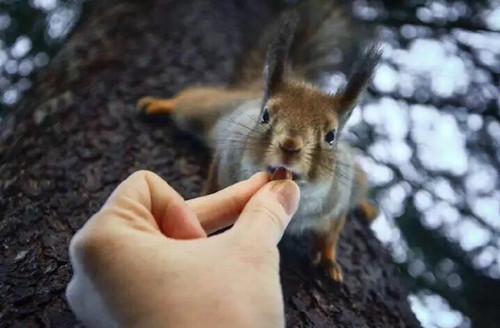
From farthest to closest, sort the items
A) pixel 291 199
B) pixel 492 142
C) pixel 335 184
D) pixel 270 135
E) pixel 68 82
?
pixel 492 142 → pixel 68 82 → pixel 335 184 → pixel 270 135 → pixel 291 199

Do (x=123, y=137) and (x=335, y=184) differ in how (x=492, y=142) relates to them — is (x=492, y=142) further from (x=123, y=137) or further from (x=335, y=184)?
(x=123, y=137)

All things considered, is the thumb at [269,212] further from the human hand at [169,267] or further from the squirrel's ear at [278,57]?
the squirrel's ear at [278,57]

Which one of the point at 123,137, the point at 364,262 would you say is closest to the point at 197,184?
the point at 123,137

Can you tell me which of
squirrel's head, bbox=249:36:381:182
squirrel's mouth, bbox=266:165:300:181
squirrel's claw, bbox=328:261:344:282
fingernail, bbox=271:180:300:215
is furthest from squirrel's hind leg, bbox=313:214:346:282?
fingernail, bbox=271:180:300:215

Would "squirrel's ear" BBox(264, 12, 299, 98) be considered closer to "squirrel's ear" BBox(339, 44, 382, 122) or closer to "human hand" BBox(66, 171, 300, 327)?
"squirrel's ear" BBox(339, 44, 382, 122)

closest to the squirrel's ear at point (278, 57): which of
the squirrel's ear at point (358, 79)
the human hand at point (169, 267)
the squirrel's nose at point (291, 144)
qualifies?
the squirrel's ear at point (358, 79)

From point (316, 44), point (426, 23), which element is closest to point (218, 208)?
point (316, 44)
